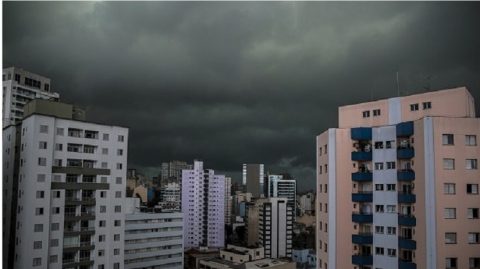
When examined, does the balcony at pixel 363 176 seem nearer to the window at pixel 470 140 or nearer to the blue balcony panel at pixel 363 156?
the blue balcony panel at pixel 363 156

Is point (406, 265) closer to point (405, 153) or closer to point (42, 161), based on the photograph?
point (405, 153)

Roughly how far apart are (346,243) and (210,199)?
22.0 meters

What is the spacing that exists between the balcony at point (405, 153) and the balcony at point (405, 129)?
234 mm

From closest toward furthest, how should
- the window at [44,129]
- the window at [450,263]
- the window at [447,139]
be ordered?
the window at [450,263] < the window at [447,139] < the window at [44,129]

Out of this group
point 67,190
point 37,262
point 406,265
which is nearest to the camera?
point 406,265

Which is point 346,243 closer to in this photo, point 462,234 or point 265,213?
point 462,234

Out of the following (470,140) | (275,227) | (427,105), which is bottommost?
(275,227)

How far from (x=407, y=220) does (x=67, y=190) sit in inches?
268

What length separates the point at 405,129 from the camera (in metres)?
6.61

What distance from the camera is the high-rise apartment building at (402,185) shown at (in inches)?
231

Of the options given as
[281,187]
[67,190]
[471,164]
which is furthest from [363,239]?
[281,187]

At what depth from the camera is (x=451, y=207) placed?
19.2 ft

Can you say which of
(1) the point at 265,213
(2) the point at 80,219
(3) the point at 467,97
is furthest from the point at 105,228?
(1) the point at 265,213

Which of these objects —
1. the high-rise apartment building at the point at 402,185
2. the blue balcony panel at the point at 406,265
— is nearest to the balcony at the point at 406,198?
the high-rise apartment building at the point at 402,185
